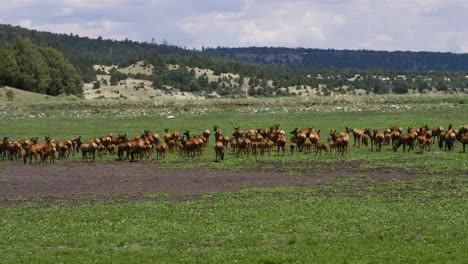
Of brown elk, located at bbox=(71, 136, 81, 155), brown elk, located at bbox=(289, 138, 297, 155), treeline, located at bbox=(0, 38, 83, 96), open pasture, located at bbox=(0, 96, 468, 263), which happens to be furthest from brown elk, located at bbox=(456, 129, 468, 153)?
treeline, located at bbox=(0, 38, 83, 96)

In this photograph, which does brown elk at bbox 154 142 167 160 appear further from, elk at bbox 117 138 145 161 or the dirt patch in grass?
the dirt patch in grass

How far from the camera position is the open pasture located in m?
17.3

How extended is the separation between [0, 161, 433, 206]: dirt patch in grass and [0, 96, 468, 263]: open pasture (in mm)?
43

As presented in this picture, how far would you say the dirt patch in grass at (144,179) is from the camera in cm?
2591

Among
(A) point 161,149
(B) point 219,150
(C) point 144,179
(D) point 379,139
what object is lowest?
(C) point 144,179

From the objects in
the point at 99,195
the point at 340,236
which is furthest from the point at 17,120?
the point at 340,236

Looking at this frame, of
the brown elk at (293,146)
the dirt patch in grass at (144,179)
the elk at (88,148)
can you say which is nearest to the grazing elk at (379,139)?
the brown elk at (293,146)

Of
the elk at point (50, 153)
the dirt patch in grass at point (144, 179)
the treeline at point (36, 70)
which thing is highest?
the treeline at point (36, 70)

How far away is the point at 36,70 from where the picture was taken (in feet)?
366

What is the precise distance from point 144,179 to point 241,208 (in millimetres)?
8323

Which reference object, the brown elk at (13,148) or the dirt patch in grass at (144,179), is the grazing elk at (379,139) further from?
the brown elk at (13,148)

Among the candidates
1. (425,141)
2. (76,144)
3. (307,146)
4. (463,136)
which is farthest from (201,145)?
(463,136)

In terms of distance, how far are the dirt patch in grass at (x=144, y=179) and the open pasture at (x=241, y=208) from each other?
0.14 feet

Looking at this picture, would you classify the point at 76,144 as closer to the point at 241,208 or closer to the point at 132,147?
the point at 132,147
